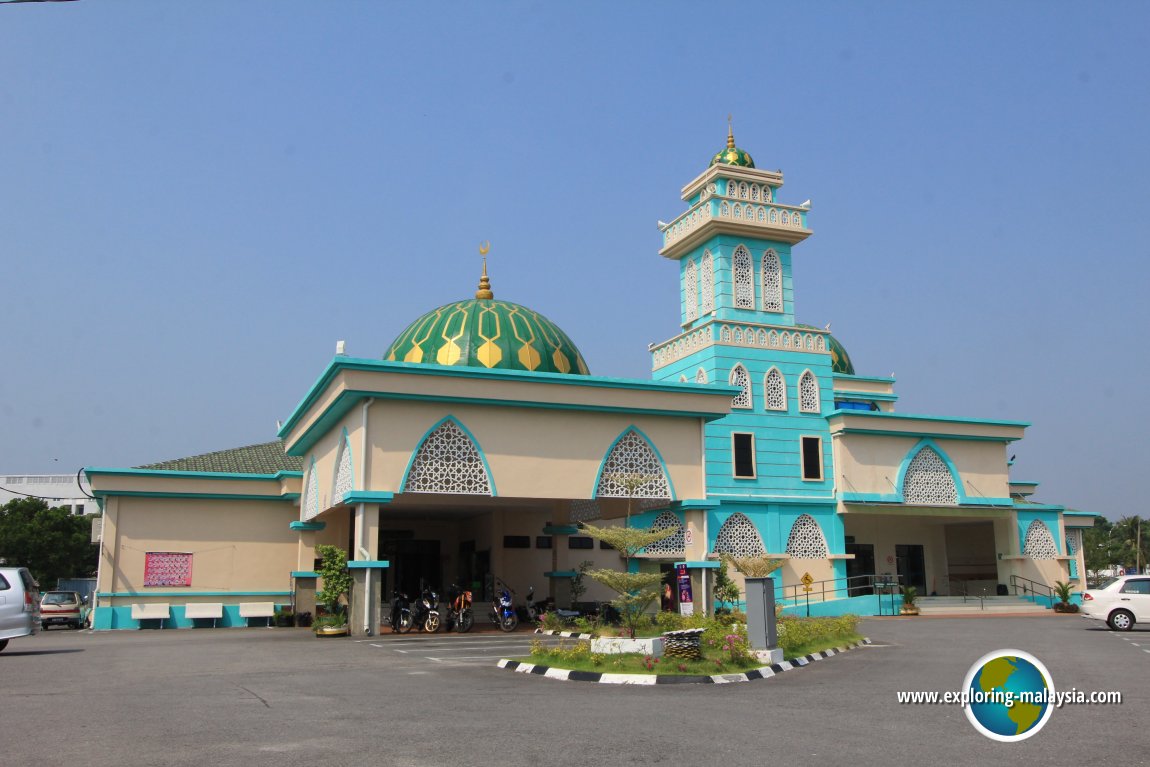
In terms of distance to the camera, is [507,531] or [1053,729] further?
Result: [507,531]

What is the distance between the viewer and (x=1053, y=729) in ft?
25.5

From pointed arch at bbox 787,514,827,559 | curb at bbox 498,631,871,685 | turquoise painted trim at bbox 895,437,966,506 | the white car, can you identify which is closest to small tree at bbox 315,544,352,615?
curb at bbox 498,631,871,685

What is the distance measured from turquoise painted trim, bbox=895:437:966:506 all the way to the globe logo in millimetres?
21328

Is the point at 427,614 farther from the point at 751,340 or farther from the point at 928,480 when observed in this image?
the point at 928,480

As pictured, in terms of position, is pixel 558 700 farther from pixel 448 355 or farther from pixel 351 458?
pixel 448 355

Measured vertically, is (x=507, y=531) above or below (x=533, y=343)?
below

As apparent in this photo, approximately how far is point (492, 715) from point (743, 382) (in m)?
22.3

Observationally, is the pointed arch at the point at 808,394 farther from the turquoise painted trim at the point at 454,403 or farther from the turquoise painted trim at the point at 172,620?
the turquoise painted trim at the point at 172,620

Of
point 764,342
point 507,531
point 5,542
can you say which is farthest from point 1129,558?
point 5,542

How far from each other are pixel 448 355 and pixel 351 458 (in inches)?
206

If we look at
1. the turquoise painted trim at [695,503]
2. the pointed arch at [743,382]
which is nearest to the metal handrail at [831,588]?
the pointed arch at [743,382]

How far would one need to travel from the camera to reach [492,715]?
854 centimetres

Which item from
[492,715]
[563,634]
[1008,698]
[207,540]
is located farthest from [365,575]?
[1008,698]

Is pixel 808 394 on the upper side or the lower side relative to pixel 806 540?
upper
